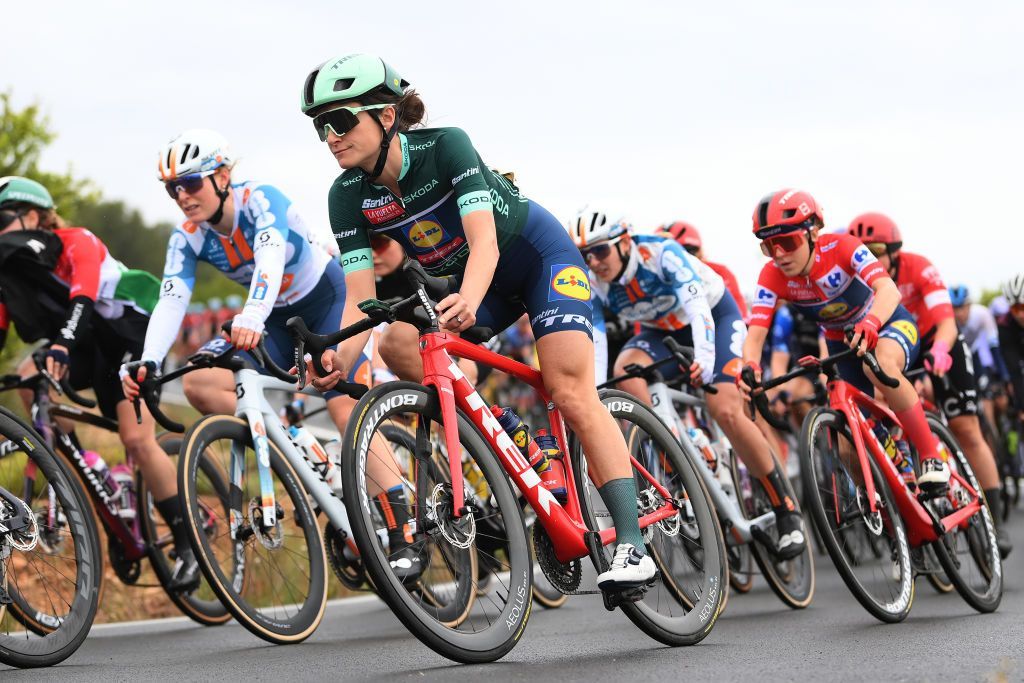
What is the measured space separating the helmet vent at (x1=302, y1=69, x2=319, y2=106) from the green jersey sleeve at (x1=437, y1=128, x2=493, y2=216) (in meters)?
0.52

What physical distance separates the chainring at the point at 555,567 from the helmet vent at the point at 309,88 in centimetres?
186

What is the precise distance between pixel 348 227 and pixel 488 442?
1.09 metres

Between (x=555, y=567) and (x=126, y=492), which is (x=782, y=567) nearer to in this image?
(x=555, y=567)

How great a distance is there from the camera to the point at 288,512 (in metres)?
6.40

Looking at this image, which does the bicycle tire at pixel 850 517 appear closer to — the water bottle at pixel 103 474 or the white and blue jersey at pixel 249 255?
the white and blue jersey at pixel 249 255

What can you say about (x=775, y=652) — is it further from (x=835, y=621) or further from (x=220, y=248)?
(x=220, y=248)

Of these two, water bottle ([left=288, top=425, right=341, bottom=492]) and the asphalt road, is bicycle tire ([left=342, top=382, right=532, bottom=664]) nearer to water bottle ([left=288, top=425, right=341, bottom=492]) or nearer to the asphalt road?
the asphalt road

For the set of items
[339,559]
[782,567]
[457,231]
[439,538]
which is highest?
[457,231]

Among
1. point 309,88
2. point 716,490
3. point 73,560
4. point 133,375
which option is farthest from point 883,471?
point 73,560

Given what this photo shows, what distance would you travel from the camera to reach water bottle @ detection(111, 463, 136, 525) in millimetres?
7430

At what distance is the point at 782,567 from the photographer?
814 cm

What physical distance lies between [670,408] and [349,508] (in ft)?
13.1

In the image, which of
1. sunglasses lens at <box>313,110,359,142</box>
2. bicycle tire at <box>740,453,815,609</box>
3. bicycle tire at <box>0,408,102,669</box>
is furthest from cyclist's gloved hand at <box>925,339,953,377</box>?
bicycle tire at <box>0,408,102,669</box>

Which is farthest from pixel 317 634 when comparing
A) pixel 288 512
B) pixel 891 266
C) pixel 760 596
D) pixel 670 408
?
pixel 891 266
